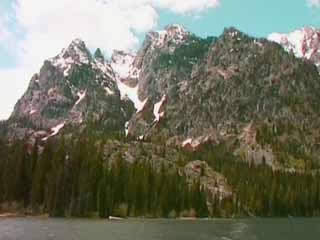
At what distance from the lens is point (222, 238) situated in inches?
4722

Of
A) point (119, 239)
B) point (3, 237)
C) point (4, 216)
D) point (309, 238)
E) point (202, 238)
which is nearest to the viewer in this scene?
point (3, 237)

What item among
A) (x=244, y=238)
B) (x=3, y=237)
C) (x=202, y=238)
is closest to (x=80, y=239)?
(x=3, y=237)

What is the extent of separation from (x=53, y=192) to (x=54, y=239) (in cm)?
10100

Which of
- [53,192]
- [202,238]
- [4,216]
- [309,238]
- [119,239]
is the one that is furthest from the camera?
[53,192]

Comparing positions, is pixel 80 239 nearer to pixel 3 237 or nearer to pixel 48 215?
pixel 3 237

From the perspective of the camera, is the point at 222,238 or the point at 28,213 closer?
the point at 222,238

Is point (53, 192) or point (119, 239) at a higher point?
point (53, 192)

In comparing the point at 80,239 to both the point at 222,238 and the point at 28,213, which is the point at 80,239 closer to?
the point at 222,238

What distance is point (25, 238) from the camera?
100125 millimetres

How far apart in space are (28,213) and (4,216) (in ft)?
40.4

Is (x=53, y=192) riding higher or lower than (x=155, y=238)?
higher

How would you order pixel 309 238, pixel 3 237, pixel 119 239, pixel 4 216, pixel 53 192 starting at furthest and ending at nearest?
1. pixel 53 192
2. pixel 4 216
3. pixel 309 238
4. pixel 119 239
5. pixel 3 237

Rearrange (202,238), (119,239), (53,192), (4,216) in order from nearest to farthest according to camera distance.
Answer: (119,239) < (202,238) < (4,216) < (53,192)

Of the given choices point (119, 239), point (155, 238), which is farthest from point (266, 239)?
point (119, 239)
